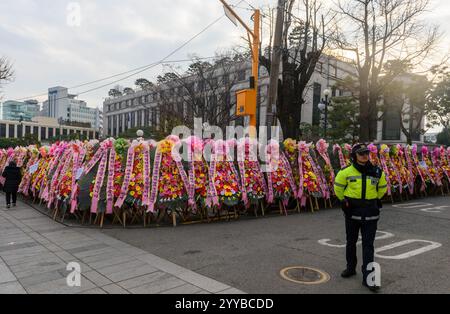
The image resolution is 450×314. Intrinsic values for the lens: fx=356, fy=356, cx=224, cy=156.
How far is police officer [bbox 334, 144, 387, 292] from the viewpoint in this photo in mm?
4508

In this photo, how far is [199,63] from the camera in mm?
26422

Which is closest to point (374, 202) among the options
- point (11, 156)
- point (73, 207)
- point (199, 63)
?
point (73, 207)

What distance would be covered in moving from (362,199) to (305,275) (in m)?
1.29

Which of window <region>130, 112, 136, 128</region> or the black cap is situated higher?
window <region>130, 112, 136, 128</region>

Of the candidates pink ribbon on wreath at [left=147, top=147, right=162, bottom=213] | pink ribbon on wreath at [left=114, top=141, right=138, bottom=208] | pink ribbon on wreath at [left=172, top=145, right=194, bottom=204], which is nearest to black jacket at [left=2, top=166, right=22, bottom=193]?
pink ribbon on wreath at [left=114, top=141, right=138, bottom=208]

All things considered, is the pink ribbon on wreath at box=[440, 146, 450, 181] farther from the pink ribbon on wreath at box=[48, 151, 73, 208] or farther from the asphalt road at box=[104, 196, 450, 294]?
the pink ribbon on wreath at box=[48, 151, 73, 208]

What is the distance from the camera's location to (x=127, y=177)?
8.07 m

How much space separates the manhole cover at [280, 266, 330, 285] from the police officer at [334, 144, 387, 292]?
31 centimetres

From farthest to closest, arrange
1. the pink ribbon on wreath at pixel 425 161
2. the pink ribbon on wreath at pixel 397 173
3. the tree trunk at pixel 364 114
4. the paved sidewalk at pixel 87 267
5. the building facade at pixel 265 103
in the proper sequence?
1. the building facade at pixel 265 103
2. the tree trunk at pixel 364 114
3. the pink ribbon on wreath at pixel 425 161
4. the pink ribbon on wreath at pixel 397 173
5. the paved sidewalk at pixel 87 267

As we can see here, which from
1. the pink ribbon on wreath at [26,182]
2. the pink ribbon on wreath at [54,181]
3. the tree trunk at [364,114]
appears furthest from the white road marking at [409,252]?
the tree trunk at [364,114]

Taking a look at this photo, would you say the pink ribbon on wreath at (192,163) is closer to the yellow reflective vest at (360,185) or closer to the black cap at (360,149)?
the yellow reflective vest at (360,185)

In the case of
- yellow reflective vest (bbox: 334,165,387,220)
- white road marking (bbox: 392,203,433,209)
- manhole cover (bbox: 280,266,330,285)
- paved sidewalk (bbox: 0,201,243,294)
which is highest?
yellow reflective vest (bbox: 334,165,387,220)

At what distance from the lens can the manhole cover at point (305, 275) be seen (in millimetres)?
4636
